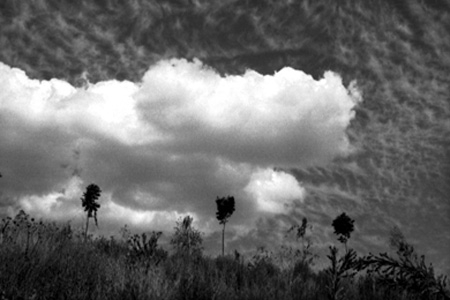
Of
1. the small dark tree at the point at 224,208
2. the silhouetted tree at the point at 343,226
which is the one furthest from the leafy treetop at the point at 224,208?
the silhouetted tree at the point at 343,226

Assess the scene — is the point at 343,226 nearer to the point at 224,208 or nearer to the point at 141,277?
the point at 224,208

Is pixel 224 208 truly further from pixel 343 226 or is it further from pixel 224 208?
pixel 343 226

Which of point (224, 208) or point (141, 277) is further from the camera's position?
point (224, 208)

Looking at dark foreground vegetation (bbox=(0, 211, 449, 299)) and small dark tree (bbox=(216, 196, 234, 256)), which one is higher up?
small dark tree (bbox=(216, 196, 234, 256))

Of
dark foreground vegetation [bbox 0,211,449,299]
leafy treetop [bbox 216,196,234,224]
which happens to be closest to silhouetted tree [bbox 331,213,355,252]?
leafy treetop [bbox 216,196,234,224]

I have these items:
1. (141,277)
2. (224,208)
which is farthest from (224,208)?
(141,277)

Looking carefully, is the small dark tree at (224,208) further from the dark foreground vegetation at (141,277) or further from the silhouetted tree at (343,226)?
the dark foreground vegetation at (141,277)

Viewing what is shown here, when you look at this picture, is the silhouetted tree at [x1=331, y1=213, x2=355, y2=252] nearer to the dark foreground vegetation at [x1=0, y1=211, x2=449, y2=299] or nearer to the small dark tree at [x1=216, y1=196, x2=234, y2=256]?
the small dark tree at [x1=216, y1=196, x2=234, y2=256]

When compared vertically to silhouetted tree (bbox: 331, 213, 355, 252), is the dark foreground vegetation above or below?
below

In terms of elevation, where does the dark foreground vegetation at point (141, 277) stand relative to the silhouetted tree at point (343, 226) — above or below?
below

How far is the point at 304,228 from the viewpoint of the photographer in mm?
16219

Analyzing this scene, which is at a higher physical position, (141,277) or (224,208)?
(224,208)

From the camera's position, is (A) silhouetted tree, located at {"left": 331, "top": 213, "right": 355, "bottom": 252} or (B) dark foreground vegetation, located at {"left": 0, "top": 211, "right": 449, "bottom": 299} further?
(A) silhouetted tree, located at {"left": 331, "top": 213, "right": 355, "bottom": 252}

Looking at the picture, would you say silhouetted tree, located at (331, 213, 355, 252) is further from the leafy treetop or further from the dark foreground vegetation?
the dark foreground vegetation
